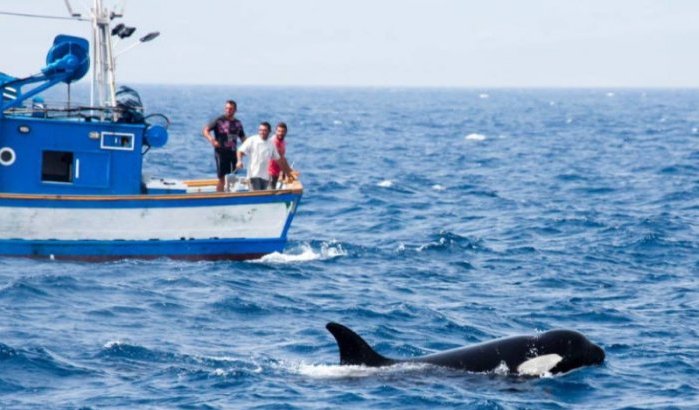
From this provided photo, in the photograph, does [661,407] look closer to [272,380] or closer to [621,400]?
[621,400]

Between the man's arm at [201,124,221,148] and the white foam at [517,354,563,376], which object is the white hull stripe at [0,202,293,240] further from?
the white foam at [517,354,563,376]

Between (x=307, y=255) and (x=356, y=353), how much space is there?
10.8 m

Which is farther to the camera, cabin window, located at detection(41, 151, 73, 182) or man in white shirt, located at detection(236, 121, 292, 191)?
cabin window, located at detection(41, 151, 73, 182)

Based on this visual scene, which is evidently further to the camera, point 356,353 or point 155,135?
point 155,135

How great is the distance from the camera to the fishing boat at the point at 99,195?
82.1 ft

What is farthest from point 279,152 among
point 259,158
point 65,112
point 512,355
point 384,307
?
point 512,355

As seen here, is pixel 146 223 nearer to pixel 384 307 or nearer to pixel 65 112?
pixel 65 112

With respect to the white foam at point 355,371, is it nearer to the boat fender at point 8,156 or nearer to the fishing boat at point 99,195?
the fishing boat at point 99,195

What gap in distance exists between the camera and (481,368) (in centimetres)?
1633

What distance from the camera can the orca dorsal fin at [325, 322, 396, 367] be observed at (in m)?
16.0

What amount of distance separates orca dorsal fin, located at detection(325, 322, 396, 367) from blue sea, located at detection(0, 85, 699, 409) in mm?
171

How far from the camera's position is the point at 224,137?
26.0 meters

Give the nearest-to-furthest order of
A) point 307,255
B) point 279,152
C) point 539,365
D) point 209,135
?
point 539,365 → point 279,152 → point 209,135 → point 307,255

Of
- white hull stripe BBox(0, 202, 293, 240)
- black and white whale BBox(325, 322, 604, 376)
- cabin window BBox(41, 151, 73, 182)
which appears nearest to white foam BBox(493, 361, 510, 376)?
black and white whale BBox(325, 322, 604, 376)
